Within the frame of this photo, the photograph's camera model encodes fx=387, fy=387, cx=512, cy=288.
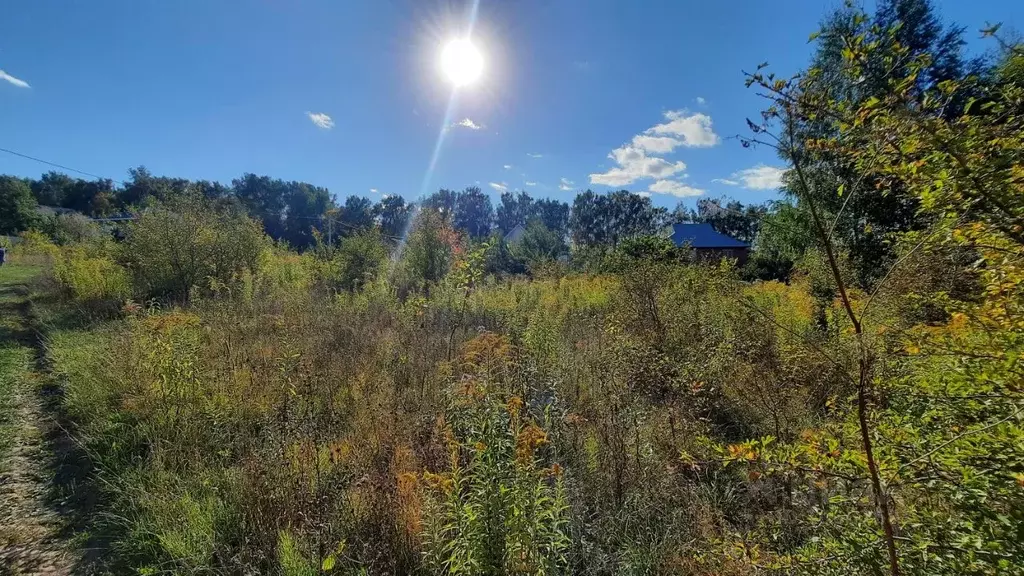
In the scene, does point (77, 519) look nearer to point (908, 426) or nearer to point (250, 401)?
point (250, 401)

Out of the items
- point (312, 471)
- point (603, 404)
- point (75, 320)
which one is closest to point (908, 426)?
point (603, 404)

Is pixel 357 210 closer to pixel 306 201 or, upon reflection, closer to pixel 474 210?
pixel 306 201

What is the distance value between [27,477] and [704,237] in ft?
106

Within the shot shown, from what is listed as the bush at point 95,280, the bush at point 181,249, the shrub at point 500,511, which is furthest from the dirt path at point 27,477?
the bush at point 181,249

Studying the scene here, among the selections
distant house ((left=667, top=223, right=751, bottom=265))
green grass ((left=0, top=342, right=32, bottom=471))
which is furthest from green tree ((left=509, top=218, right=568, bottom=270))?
green grass ((left=0, top=342, right=32, bottom=471))

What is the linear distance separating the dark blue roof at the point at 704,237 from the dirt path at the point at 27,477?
96.2ft

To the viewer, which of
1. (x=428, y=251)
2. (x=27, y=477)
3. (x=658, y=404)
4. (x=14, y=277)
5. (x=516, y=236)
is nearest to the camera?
(x=27, y=477)

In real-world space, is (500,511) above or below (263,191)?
below

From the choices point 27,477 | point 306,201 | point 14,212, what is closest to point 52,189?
point 14,212

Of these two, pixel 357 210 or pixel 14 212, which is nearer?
pixel 14 212

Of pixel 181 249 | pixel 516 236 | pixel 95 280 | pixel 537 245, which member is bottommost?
pixel 95 280

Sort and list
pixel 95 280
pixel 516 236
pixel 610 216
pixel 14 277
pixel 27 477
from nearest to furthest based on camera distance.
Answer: pixel 27 477 < pixel 95 280 < pixel 14 277 < pixel 516 236 < pixel 610 216

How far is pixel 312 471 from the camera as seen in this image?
2795 millimetres

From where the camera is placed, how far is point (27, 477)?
122 inches
